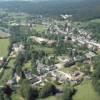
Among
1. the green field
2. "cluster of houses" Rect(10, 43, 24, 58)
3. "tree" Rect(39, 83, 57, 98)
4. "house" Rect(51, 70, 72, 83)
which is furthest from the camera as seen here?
the green field

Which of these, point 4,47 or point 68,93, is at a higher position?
point 68,93

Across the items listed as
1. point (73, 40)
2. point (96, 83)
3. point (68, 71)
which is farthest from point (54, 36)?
point (96, 83)

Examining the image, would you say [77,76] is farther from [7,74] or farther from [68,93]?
[7,74]

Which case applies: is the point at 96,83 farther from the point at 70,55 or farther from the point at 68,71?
the point at 70,55

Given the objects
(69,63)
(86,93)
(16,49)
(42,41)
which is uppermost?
(42,41)

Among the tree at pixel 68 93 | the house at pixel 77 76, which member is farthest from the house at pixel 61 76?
the tree at pixel 68 93

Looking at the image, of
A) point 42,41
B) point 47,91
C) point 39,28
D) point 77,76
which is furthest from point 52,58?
point 39,28

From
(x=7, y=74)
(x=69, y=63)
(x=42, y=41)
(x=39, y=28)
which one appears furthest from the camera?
(x=39, y=28)

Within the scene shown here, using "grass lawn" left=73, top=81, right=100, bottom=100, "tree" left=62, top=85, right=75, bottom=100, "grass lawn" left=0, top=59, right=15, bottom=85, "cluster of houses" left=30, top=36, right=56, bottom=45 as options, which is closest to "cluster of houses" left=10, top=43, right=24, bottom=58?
"cluster of houses" left=30, top=36, right=56, bottom=45

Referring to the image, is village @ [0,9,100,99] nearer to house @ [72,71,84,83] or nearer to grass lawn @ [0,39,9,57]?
house @ [72,71,84,83]
